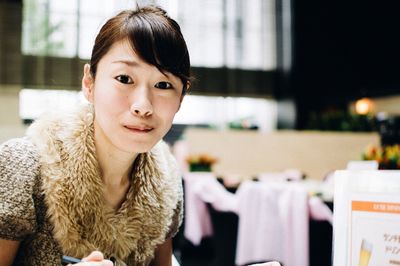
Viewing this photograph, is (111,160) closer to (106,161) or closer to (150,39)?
(106,161)

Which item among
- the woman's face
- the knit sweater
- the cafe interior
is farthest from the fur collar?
the cafe interior

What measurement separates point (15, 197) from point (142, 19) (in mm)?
391

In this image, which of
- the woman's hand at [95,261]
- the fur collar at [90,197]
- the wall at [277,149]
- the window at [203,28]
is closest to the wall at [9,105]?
the window at [203,28]

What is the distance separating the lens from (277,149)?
570 centimetres

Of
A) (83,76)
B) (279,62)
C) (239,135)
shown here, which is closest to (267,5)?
(279,62)

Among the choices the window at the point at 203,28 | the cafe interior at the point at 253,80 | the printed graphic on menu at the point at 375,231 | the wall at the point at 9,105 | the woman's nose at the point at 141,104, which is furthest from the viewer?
the window at the point at 203,28

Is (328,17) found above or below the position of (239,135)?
above

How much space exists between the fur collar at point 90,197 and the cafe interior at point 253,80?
1.98 meters

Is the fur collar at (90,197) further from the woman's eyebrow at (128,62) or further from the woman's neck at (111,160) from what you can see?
the woman's eyebrow at (128,62)

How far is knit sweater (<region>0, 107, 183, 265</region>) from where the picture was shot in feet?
2.54

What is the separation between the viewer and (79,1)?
6.41m

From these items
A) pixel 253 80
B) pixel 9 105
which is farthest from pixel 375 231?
pixel 253 80

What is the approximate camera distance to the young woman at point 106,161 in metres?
0.75

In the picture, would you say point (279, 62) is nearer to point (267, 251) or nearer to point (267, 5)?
point (267, 5)
